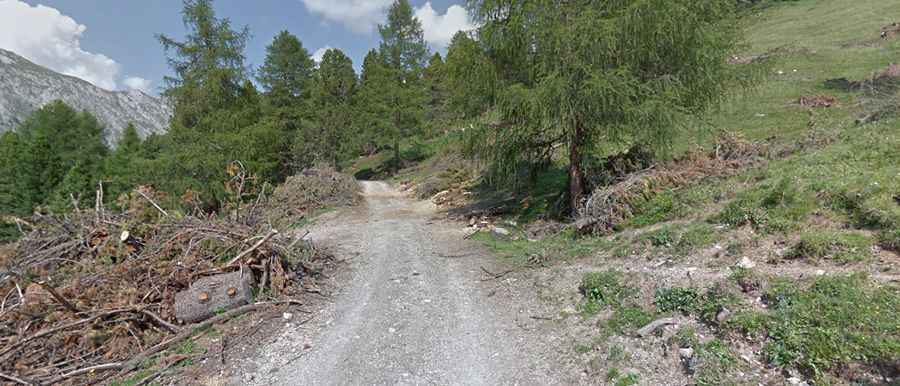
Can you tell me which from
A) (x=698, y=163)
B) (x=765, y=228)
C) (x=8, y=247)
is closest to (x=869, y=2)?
(x=698, y=163)

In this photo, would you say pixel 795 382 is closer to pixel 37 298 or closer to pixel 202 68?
pixel 37 298

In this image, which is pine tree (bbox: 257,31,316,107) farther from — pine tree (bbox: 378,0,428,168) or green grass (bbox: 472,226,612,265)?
green grass (bbox: 472,226,612,265)

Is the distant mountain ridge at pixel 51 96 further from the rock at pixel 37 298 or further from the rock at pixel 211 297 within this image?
the rock at pixel 211 297

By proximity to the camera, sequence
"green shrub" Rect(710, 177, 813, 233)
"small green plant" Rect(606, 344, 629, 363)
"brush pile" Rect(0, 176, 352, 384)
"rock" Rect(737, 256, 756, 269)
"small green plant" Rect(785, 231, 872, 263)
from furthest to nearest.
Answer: "green shrub" Rect(710, 177, 813, 233) < "brush pile" Rect(0, 176, 352, 384) < "rock" Rect(737, 256, 756, 269) < "small green plant" Rect(785, 231, 872, 263) < "small green plant" Rect(606, 344, 629, 363)

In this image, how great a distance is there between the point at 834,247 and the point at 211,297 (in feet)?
29.8

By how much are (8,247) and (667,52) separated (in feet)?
50.5

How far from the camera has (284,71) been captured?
3528 centimetres

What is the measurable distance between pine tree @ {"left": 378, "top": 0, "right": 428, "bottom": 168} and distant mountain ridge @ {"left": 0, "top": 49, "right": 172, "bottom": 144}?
371ft

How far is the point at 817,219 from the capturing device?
240 inches

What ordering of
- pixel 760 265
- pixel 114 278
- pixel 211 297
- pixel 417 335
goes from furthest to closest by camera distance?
1. pixel 114 278
2. pixel 211 297
3. pixel 417 335
4. pixel 760 265

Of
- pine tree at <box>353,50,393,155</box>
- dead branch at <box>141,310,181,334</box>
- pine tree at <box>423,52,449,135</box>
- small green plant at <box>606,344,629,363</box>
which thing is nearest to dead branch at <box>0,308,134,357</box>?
dead branch at <box>141,310,181,334</box>

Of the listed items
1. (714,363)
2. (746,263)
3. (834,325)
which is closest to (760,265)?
(746,263)

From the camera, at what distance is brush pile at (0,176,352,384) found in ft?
17.9

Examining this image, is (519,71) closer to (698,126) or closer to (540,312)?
(698,126)
